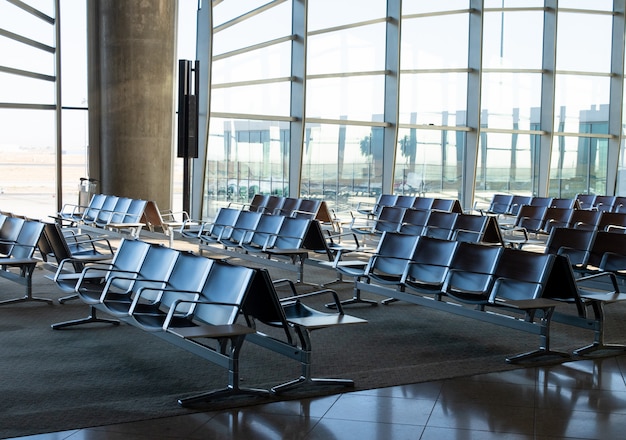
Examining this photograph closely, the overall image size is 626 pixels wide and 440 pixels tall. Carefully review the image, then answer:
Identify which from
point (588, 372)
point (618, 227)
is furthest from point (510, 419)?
point (618, 227)

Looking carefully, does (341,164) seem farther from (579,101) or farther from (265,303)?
(265,303)

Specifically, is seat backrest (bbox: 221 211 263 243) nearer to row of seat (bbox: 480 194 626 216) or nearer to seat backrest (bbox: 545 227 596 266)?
seat backrest (bbox: 545 227 596 266)

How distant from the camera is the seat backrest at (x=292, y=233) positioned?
27.0 feet

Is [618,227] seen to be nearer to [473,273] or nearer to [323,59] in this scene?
[473,273]

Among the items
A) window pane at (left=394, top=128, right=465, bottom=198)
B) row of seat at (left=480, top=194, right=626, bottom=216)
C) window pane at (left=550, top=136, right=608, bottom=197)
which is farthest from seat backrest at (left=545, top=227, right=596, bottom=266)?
window pane at (left=550, top=136, right=608, bottom=197)

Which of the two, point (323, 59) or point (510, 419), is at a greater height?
point (323, 59)

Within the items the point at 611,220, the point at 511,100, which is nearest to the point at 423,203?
the point at 611,220

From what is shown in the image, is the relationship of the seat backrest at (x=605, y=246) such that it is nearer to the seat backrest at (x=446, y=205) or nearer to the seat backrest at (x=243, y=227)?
the seat backrest at (x=243, y=227)

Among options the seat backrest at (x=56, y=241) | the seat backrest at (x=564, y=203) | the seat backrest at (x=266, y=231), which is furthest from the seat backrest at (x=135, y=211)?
the seat backrest at (x=564, y=203)

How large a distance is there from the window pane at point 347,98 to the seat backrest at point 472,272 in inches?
393

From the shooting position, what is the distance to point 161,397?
4367 mm

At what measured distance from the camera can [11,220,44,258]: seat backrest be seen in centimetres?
716

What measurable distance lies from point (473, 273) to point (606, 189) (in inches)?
594

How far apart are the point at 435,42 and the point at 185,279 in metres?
13.1
